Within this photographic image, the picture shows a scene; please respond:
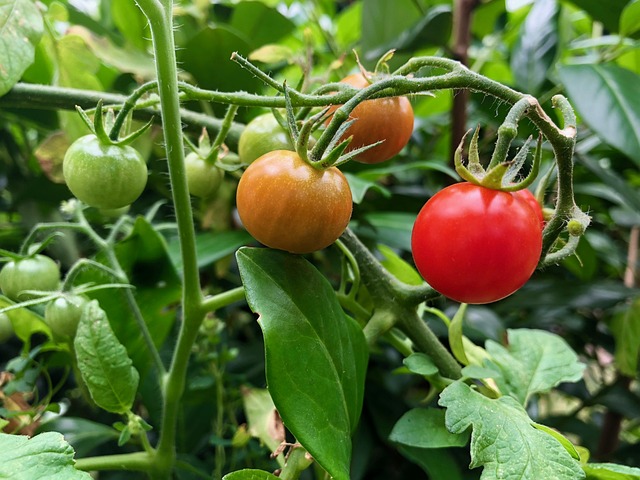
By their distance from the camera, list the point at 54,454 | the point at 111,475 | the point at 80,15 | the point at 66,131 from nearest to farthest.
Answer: the point at 54,454
the point at 66,131
the point at 111,475
the point at 80,15

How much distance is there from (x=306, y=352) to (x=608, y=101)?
53 cm

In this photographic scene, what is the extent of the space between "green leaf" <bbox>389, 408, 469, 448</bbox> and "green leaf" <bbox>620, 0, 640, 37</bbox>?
0.69m

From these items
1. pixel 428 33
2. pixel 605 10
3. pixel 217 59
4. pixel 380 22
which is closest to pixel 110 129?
pixel 217 59

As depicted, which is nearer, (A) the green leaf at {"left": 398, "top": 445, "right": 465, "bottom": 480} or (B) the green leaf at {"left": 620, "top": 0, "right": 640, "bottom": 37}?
(A) the green leaf at {"left": 398, "top": 445, "right": 465, "bottom": 480}

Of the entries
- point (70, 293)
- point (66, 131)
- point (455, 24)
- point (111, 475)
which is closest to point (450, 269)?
point (70, 293)

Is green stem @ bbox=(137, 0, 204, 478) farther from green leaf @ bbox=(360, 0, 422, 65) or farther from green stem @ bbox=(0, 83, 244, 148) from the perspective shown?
green leaf @ bbox=(360, 0, 422, 65)

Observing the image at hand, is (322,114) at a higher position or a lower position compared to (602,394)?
higher

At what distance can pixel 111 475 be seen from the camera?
0.73 meters

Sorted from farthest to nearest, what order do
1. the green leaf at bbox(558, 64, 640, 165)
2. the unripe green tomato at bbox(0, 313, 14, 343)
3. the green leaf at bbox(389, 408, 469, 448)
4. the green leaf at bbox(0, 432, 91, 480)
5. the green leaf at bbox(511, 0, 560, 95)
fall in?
the green leaf at bbox(511, 0, 560, 95)
the green leaf at bbox(558, 64, 640, 165)
the unripe green tomato at bbox(0, 313, 14, 343)
the green leaf at bbox(389, 408, 469, 448)
the green leaf at bbox(0, 432, 91, 480)

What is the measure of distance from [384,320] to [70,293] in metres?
0.26

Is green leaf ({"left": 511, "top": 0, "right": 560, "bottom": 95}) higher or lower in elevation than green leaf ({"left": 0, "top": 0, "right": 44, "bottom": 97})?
lower

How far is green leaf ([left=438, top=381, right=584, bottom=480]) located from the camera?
1.15 ft

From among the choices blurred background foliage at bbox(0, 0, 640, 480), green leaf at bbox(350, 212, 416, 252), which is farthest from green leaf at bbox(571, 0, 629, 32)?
green leaf at bbox(350, 212, 416, 252)

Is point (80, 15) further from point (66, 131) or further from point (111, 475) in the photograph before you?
point (111, 475)
